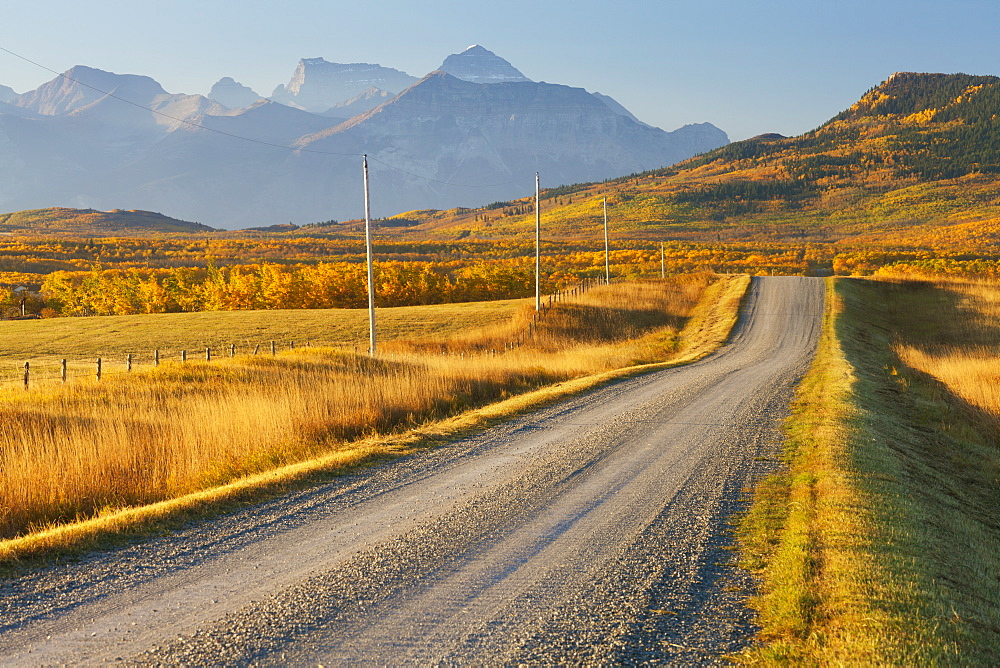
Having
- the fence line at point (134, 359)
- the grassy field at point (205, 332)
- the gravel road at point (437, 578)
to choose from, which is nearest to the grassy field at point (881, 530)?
the gravel road at point (437, 578)

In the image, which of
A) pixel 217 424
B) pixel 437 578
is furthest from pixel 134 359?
pixel 437 578

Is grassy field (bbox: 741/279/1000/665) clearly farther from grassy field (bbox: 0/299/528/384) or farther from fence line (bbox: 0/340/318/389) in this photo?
grassy field (bbox: 0/299/528/384)

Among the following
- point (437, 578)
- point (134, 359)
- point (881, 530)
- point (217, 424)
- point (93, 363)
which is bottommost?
point (134, 359)

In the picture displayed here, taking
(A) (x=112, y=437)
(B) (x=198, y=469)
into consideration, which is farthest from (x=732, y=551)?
(A) (x=112, y=437)

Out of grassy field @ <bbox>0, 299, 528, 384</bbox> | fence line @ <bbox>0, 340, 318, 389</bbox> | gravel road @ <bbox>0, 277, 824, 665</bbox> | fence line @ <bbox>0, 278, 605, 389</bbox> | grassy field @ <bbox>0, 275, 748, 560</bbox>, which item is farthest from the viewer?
grassy field @ <bbox>0, 299, 528, 384</bbox>

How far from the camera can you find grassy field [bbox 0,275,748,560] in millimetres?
10602

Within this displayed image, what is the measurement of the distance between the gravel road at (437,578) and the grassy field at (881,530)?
0.52 metres

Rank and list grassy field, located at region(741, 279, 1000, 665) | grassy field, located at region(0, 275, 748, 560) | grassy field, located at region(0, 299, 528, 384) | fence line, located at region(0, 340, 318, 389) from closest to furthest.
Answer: grassy field, located at region(741, 279, 1000, 665), grassy field, located at region(0, 275, 748, 560), fence line, located at region(0, 340, 318, 389), grassy field, located at region(0, 299, 528, 384)

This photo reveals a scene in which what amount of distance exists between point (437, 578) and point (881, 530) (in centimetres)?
540

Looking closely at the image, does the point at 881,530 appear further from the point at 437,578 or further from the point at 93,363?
the point at 93,363

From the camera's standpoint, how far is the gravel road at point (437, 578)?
6.11 m

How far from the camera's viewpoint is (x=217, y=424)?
15.1 metres

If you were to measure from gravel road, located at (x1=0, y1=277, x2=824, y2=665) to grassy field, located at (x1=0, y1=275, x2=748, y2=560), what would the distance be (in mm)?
1319

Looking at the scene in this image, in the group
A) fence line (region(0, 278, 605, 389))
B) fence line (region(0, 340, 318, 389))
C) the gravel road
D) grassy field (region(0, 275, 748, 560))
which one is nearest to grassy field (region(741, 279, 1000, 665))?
the gravel road
